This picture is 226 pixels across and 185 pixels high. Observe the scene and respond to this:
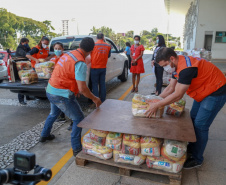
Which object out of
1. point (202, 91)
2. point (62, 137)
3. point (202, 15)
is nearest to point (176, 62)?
point (202, 91)

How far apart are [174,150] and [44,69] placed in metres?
3.73

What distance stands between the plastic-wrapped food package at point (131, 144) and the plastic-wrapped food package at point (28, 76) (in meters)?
3.32

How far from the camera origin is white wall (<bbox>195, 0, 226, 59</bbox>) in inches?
667

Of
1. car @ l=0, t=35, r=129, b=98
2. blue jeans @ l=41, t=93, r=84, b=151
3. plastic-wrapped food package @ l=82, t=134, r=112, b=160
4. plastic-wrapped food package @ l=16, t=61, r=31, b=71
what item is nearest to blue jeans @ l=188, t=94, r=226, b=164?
plastic-wrapped food package @ l=82, t=134, r=112, b=160

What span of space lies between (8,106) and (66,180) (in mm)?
4038

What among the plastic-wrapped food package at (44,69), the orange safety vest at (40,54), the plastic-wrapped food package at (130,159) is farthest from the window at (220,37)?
the plastic-wrapped food package at (130,159)

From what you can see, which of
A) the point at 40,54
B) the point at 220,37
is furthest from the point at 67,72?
the point at 220,37

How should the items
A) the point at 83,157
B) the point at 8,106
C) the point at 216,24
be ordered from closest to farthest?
the point at 83,157 → the point at 8,106 → the point at 216,24

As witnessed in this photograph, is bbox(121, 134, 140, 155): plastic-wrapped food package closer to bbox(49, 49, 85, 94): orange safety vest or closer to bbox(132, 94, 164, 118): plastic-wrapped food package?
bbox(132, 94, 164, 118): plastic-wrapped food package

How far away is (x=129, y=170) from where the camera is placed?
→ 2.71m

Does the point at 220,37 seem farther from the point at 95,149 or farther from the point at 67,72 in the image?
the point at 95,149

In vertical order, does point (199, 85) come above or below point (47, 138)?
above

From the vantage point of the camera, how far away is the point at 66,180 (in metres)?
2.74

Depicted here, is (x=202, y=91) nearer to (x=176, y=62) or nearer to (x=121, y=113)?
(x=176, y=62)
